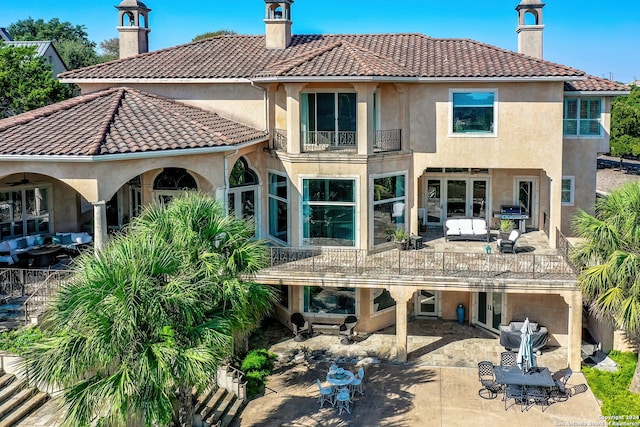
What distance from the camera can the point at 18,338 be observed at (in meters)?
16.8

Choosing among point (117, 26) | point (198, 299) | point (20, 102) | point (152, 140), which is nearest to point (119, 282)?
point (198, 299)

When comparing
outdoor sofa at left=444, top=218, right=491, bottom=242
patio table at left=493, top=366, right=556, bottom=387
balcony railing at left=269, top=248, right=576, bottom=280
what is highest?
outdoor sofa at left=444, top=218, right=491, bottom=242

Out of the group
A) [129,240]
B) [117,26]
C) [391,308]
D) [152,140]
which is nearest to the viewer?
[129,240]

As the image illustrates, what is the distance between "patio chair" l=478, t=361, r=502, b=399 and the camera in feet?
63.5

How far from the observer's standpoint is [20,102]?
32469 mm

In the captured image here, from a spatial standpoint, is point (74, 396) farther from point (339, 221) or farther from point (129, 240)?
point (339, 221)

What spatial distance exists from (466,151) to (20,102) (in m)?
23.3

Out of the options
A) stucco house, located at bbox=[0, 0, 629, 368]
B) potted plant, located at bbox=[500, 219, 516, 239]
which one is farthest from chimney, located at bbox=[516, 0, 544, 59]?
potted plant, located at bbox=[500, 219, 516, 239]

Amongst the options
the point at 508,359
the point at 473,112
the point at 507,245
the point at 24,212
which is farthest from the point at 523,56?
the point at 24,212

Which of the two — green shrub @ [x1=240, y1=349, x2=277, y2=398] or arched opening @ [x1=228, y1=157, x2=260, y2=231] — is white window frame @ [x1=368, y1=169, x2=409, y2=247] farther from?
green shrub @ [x1=240, y1=349, x2=277, y2=398]

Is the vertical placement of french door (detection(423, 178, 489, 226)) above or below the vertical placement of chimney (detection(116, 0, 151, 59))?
below

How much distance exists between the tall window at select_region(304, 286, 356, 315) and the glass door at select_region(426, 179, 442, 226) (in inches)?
245

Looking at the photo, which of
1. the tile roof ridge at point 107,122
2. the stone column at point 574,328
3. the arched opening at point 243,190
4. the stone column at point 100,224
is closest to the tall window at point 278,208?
the arched opening at point 243,190

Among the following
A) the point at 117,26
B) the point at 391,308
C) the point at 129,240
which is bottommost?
the point at 391,308
